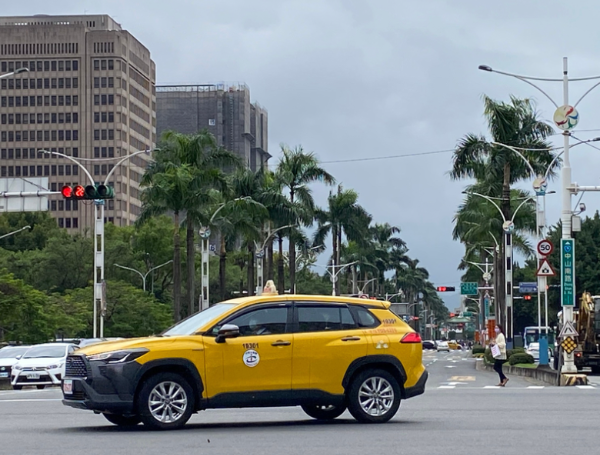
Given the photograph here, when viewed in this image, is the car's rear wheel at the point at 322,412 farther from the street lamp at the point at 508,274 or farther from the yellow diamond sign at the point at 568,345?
the street lamp at the point at 508,274

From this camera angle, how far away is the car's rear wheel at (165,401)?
1502cm

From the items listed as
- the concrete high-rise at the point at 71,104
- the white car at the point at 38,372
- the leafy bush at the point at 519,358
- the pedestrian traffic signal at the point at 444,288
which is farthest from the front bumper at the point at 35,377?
the concrete high-rise at the point at 71,104

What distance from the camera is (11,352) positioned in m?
41.3

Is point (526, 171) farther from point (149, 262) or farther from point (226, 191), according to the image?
point (149, 262)

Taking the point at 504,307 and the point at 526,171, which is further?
the point at 504,307

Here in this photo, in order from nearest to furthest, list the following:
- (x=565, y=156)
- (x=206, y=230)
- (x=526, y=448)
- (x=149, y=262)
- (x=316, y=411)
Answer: (x=526, y=448) < (x=316, y=411) < (x=565, y=156) < (x=206, y=230) < (x=149, y=262)

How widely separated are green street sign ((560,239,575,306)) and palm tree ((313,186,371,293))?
56450 mm

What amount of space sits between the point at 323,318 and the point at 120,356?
2883mm

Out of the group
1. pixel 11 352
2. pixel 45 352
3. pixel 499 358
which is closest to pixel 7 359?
pixel 11 352

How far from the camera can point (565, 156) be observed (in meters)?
32.6

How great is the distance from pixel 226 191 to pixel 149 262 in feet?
128

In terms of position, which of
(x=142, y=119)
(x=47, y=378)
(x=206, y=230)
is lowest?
(x=47, y=378)

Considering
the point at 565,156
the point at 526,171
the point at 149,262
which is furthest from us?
the point at 149,262

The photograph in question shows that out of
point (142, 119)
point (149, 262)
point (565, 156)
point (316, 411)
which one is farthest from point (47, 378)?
point (142, 119)
